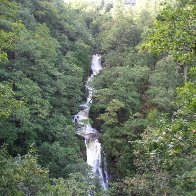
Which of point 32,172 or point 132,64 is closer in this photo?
point 32,172

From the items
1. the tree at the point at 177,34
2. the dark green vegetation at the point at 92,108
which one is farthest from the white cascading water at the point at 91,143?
the tree at the point at 177,34

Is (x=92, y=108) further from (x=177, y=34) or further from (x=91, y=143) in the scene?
(x=177, y=34)

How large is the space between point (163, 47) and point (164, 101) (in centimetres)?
1836

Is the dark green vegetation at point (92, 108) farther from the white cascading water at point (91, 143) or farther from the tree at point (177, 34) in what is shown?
the white cascading water at point (91, 143)

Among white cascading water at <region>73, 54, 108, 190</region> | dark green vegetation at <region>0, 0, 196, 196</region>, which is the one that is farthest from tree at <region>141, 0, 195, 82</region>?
white cascading water at <region>73, 54, 108, 190</region>

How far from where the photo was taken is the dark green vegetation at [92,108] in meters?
7.30

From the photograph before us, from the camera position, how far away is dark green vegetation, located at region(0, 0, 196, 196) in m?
7.30

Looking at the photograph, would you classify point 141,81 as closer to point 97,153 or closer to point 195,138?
point 97,153

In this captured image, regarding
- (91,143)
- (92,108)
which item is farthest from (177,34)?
(92,108)

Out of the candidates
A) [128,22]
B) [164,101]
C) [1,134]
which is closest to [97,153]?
[164,101]

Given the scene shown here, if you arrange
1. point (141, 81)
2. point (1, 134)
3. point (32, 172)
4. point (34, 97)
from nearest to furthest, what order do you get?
point (32, 172)
point (1, 134)
point (34, 97)
point (141, 81)

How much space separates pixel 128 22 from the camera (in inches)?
1613

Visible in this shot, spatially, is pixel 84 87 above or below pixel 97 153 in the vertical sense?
above

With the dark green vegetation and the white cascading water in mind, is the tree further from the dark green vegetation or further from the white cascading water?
the white cascading water
